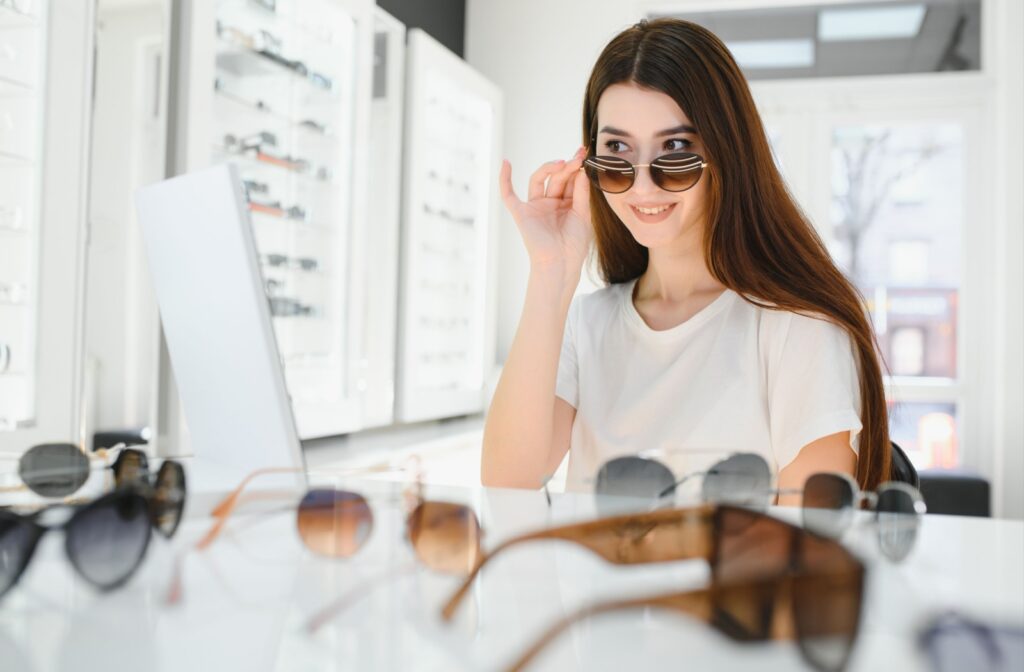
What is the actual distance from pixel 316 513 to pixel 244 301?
13.9 inches

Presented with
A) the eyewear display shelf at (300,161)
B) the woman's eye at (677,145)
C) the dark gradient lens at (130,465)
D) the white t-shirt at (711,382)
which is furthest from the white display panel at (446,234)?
the dark gradient lens at (130,465)

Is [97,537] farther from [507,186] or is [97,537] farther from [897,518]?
[507,186]

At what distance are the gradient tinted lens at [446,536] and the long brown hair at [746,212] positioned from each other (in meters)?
1.23

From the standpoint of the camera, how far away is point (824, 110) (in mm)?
5523

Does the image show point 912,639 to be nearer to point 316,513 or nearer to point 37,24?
point 316,513

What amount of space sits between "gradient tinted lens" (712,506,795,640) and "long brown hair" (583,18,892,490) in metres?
1.24

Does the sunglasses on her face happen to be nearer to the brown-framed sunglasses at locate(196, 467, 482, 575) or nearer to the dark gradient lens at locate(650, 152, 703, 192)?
the dark gradient lens at locate(650, 152, 703, 192)

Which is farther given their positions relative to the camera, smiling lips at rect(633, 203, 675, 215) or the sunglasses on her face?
smiling lips at rect(633, 203, 675, 215)

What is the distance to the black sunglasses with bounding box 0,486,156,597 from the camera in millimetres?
226

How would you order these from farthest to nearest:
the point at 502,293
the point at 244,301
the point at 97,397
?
the point at 502,293 → the point at 97,397 → the point at 244,301

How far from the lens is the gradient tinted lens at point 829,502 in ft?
0.66

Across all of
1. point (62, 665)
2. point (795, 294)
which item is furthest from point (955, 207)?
point (62, 665)

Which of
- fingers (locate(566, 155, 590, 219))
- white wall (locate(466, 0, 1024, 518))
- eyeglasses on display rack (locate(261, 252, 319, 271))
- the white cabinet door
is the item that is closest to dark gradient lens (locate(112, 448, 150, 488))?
fingers (locate(566, 155, 590, 219))

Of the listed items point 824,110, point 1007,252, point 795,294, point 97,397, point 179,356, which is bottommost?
point 97,397
